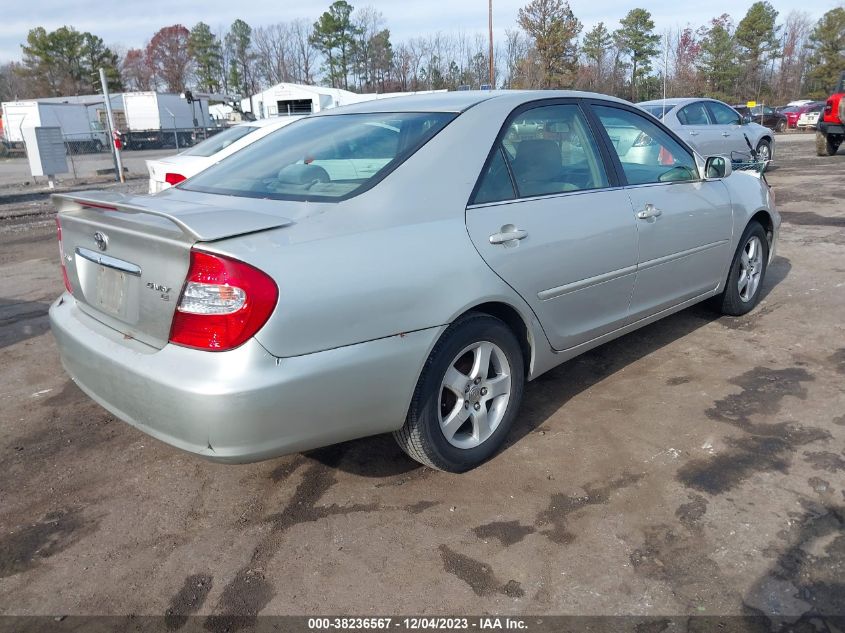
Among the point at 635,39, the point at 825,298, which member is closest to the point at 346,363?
the point at 825,298

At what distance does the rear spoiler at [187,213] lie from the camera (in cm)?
223

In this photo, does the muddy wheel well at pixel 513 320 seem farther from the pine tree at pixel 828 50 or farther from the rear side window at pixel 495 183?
the pine tree at pixel 828 50

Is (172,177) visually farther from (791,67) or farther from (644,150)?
(791,67)

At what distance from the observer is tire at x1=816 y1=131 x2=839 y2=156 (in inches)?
674

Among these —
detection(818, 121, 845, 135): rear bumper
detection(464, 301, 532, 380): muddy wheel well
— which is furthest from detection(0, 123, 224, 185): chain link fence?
detection(818, 121, 845, 135): rear bumper

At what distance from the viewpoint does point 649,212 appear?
12.1 ft

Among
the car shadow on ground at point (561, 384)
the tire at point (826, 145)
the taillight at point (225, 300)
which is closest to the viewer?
the taillight at point (225, 300)

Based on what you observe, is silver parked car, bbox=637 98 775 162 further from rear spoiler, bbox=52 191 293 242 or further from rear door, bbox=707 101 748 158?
rear spoiler, bbox=52 191 293 242

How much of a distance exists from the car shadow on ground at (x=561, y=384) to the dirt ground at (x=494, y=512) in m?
0.02

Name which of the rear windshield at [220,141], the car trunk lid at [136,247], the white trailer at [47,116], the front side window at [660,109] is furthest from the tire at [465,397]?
the white trailer at [47,116]

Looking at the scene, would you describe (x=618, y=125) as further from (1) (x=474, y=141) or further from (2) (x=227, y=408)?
(2) (x=227, y=408)

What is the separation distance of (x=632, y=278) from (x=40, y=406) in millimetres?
3506

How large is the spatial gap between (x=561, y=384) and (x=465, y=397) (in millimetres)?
1255

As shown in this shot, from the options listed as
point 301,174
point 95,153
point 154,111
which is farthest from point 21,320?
point 154,111
